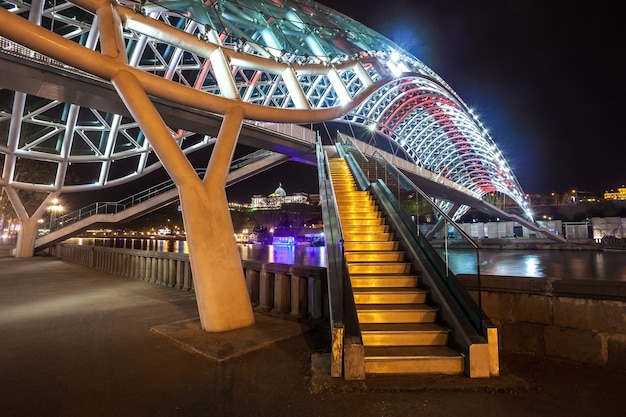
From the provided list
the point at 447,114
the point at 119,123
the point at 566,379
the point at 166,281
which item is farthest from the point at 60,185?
the point at 447,114

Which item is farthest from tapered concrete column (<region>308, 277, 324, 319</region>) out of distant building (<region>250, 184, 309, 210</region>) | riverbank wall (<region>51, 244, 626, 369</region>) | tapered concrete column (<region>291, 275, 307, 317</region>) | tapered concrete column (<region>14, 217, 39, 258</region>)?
distant building (<region>250, 184, 309, 210</region>)

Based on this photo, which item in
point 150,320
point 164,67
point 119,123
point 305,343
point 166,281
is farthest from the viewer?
point 119,123

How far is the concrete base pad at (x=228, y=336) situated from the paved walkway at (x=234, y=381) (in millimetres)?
18

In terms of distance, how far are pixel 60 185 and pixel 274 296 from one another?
2861 centimetres

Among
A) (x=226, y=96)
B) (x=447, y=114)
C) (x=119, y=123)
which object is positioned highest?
(x=447, y=114)

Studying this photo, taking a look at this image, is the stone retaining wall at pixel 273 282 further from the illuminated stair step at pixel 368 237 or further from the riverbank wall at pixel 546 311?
the illuminated stair step at pixel 368 237

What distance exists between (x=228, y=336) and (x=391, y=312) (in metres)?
2.82

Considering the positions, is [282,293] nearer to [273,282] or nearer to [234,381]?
[273,282]

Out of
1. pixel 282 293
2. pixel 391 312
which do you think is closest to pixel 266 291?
pixel 282 293

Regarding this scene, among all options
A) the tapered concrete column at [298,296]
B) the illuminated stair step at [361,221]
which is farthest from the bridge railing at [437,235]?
the tapered concrete column at [298,296]

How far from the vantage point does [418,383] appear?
433 centimetres

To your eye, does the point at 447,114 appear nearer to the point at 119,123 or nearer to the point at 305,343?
the point at 119,123

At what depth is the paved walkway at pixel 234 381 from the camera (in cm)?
376

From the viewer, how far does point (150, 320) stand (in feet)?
24.8
